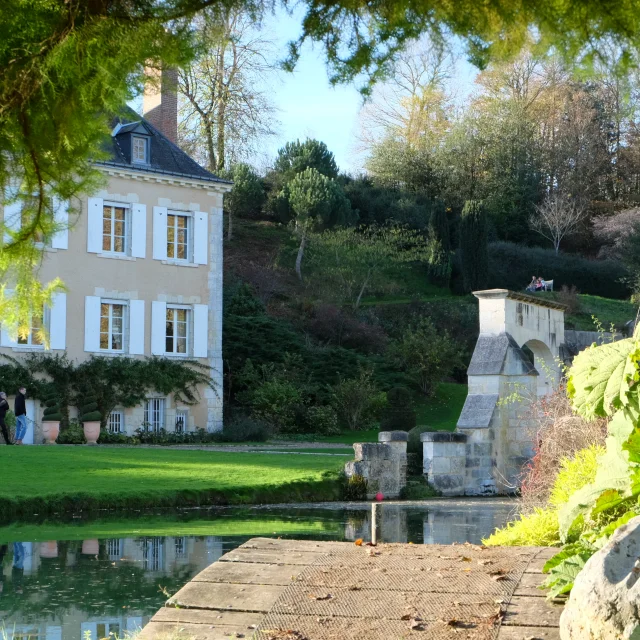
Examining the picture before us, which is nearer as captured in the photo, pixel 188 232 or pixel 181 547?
pixel 181 547

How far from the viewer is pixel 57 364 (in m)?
22.5

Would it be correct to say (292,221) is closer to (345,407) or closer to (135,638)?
(345,407)

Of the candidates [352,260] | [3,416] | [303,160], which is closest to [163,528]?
[3,416]

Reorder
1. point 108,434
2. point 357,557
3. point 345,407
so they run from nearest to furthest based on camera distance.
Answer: point 357,557, point 108,434, point 345,407

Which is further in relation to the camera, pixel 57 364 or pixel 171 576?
pixel 57 364

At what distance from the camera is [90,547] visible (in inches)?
373

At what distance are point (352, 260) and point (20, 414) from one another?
1420 centimetres

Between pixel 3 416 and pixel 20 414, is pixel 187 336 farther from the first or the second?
pixel 3 416

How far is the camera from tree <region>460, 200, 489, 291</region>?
33.8 metres

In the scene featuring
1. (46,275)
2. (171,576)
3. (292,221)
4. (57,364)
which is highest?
(292,221)

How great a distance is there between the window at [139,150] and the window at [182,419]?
5993 millimetres

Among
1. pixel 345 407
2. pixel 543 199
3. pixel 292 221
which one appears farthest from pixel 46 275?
pixel 543 199

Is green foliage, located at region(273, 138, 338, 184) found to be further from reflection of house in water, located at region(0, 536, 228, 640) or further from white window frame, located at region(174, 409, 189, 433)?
reflection of house in water, located at region(0, 536, 228, 640)

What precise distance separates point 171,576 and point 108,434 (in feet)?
48.6
